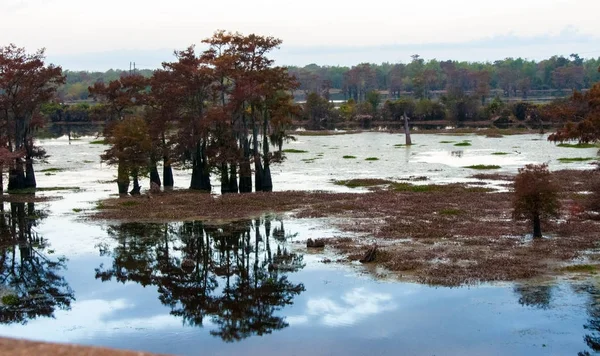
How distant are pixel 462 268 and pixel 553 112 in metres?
9.01

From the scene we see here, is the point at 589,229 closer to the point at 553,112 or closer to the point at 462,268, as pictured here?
the point at 553,112

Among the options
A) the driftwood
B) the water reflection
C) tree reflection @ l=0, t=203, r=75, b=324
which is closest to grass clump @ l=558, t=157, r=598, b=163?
the water reflection

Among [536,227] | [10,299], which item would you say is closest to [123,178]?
[10,299]

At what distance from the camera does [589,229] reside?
33562 millimetres

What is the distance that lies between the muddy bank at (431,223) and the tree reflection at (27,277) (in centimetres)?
603

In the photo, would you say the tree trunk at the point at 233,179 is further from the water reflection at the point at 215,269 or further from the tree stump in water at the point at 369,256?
the tree stump in water at the point at 369,256

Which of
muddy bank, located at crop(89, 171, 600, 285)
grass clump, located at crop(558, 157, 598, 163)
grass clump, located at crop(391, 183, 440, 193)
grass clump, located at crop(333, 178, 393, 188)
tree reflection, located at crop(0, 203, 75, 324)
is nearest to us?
tree reflection, located at crop(0, 203, 75, 324)

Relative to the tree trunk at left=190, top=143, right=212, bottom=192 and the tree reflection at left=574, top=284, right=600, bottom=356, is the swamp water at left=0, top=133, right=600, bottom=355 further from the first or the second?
the tree trunk at left=190, top=143, right=212, bottom=192

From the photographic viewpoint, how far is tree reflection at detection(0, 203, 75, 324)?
76.4 ft

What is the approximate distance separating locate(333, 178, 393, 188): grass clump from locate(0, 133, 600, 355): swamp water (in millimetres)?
16207

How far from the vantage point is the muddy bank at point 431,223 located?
88.2ft

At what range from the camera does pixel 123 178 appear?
173ft

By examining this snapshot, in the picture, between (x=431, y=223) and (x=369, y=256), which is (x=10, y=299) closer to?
(x=369, y=256)

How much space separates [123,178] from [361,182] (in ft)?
59.6
